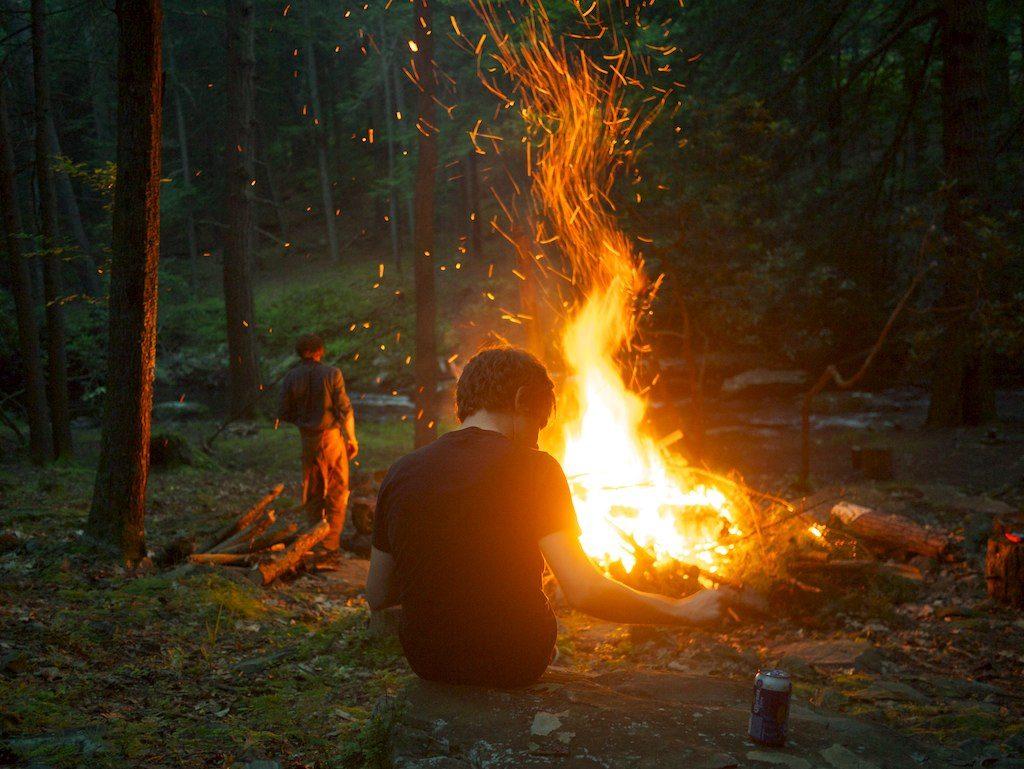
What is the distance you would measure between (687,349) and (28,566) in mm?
10354

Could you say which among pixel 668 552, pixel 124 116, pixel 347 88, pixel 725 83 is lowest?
pixel 668 552

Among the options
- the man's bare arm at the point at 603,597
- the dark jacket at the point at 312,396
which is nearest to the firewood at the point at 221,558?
the dark jacket at the point at 312,396

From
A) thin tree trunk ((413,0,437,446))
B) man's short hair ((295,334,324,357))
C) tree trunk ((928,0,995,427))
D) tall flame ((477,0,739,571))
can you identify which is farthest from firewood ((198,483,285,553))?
tree trunk ((928,0,995,427))

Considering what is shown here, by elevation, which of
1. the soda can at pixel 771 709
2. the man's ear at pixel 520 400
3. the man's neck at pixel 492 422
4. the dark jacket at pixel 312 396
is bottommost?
the soda can at pixel 771 709

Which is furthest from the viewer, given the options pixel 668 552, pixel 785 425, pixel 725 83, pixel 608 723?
pixel 785 425

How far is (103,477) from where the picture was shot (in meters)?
7.22

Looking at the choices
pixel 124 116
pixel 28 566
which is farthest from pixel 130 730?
pixel 124 116

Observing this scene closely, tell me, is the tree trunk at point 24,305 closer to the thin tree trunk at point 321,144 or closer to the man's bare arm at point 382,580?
the man's bare arm at point 382,580

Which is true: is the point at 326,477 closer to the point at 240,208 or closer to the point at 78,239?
the point at 240,208

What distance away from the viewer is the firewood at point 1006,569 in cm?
683

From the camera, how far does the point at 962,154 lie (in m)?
14.5

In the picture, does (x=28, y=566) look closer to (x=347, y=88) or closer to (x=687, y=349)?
(x=687, y=349)

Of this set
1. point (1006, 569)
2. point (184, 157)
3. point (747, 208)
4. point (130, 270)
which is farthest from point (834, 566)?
point (184, 157)

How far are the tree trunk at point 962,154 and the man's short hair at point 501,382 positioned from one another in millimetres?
12659
